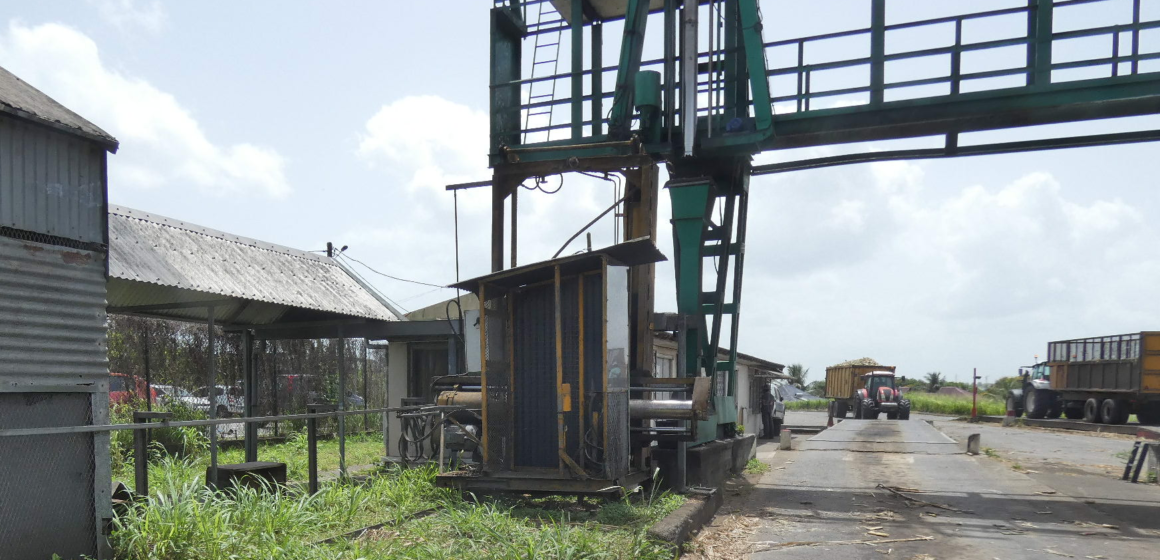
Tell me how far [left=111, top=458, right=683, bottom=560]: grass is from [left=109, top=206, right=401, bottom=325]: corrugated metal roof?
383cm

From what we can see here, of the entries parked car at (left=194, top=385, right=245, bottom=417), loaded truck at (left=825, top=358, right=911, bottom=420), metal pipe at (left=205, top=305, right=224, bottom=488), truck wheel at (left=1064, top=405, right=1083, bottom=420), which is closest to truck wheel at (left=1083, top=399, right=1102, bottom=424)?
truck wheel at (left=1064, top=405, right=1083, bottom=420)

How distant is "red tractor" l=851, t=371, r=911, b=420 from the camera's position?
38.1 m

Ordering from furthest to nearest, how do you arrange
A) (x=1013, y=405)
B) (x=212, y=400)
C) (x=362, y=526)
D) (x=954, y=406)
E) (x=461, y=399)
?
(x=954, y=406)
(x=1013, y=405)
(x=212, y=400)
(x=461, y=399)
(x=362, y=526)

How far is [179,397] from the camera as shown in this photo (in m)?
17.7

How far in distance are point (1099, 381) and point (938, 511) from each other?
2249 cm

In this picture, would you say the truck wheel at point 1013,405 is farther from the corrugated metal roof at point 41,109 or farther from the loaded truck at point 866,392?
the corrugated metal roof at point 41,109

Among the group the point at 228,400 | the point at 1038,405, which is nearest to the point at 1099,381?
the point at 1038,405

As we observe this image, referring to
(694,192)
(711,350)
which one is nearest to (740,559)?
(711,350)

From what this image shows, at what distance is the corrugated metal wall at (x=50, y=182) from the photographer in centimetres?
645

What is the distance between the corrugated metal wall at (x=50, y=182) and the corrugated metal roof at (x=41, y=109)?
0.12 metres

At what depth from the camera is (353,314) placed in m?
14.1

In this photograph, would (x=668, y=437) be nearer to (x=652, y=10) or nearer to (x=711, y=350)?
(x=711, y=350)

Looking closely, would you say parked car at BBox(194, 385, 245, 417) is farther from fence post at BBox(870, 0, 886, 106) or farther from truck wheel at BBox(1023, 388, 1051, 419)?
truck wheel at BBox(1023, 388, 1051, 419)

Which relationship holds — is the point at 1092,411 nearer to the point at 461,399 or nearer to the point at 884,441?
the point at 884,441
